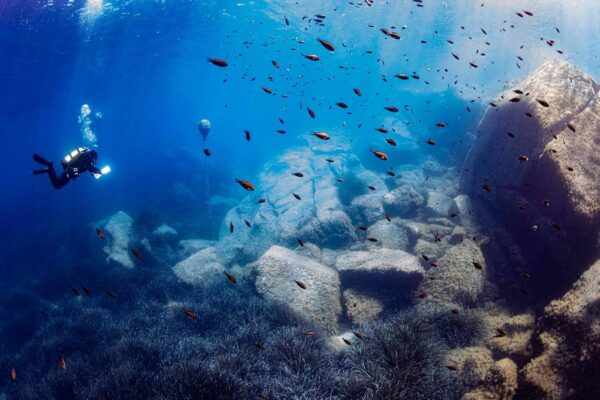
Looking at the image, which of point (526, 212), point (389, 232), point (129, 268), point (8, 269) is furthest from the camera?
point (8, 269)

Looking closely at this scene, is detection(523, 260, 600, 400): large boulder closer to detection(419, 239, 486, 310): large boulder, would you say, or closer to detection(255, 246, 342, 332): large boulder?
detection(419, 239, 486, 310): large boulder

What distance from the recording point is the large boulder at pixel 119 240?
13352 millimetres

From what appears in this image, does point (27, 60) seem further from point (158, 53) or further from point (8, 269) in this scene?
point (8, 269)

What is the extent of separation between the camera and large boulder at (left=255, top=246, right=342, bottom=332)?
7973mm

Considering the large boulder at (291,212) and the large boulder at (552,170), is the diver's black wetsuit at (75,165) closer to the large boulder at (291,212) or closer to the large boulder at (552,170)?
the large boulder at (291,212)

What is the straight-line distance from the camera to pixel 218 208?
24.8 meters

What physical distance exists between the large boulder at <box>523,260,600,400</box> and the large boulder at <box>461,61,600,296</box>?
2441 millimetres

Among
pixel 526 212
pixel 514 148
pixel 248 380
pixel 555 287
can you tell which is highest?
pixel 514 148

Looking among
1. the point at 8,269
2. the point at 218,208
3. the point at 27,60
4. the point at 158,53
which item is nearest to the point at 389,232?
the point at 218,208

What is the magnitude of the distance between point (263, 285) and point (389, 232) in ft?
16.6

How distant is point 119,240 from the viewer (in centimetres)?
1485

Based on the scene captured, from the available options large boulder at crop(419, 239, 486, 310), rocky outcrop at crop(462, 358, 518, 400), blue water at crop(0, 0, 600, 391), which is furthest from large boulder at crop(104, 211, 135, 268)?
rocky outcrop at crop(462, 358, 518, 400)

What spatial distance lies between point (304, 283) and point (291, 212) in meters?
8.34

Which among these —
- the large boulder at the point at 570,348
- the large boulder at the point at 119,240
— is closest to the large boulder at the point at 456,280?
A: the large boulder at the point at 570,348
